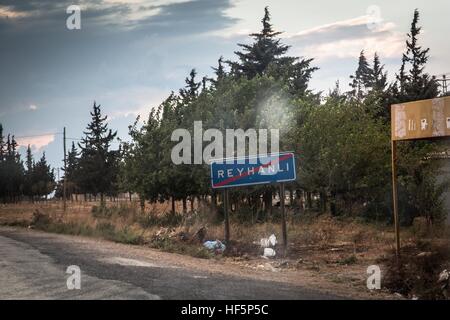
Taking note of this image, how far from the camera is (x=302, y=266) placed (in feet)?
40.2

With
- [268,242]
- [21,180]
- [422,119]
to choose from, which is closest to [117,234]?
[268,242]

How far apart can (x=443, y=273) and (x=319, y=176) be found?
1519cm

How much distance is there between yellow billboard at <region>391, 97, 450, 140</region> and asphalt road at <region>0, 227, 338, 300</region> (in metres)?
3.91

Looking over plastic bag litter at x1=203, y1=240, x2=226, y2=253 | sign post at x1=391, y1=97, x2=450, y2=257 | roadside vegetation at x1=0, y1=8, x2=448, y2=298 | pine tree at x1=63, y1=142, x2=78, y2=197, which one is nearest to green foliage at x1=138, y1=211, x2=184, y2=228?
roadside vegetation at x1=0, y1=8, x2=448, y2=298

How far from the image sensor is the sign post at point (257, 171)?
14.2 metres

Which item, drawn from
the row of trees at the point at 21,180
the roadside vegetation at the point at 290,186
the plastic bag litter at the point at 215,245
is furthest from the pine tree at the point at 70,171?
the plastic bag litter at the point at 215,245

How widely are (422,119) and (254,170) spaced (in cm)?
566

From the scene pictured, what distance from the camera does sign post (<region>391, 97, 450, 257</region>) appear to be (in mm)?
9648

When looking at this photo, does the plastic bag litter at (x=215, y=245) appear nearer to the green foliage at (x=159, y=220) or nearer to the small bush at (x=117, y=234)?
the small bush at (x=117, y=234)

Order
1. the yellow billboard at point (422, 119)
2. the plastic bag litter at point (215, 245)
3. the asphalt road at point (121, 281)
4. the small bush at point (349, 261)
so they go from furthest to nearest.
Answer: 1. the plastic bag litter at point (215, 245)
2. the small bush at point (349, 261)
3. the yellow billboard at point (422, 119)
4. the asphalt road at point (121, 281)

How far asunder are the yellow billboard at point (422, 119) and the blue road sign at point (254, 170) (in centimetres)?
403

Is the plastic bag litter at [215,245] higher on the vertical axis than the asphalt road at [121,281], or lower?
lower

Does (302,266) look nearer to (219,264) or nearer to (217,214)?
(219,264)
